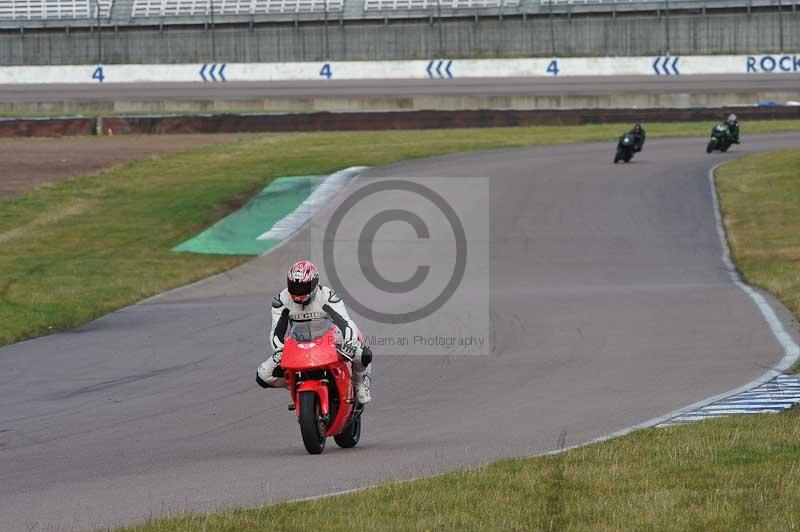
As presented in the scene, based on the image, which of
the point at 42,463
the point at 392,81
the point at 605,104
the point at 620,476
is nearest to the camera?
the point at 620,476

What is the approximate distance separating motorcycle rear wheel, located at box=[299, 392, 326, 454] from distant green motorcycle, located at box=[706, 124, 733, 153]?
30342 mm

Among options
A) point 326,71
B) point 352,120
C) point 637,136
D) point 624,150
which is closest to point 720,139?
point 637,136

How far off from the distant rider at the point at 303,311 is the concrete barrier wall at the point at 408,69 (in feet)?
171

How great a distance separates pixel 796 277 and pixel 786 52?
4378cm

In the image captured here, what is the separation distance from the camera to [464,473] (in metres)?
8.50

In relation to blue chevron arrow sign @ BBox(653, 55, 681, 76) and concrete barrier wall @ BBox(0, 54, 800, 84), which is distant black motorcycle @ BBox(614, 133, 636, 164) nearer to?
concrete barrier wall @ BBox(0, 54, 800, 84)

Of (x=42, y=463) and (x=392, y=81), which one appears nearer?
(x=42, y=463)

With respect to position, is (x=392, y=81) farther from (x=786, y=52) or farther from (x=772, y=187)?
(x=772, y=187)

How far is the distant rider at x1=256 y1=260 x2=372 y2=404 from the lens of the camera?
9648 mm

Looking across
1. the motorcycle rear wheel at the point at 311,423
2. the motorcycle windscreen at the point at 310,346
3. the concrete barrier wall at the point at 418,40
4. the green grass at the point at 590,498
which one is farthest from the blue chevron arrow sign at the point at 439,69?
the green grass at the point at 590,498

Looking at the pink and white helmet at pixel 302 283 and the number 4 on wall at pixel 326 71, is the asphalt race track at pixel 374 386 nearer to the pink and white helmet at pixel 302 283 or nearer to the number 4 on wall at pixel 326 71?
the pink and white helmet at pixel 302 283

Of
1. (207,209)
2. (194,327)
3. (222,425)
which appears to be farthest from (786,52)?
(222,425)

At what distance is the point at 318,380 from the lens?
968 cm

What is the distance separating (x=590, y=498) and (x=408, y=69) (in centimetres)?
5542
